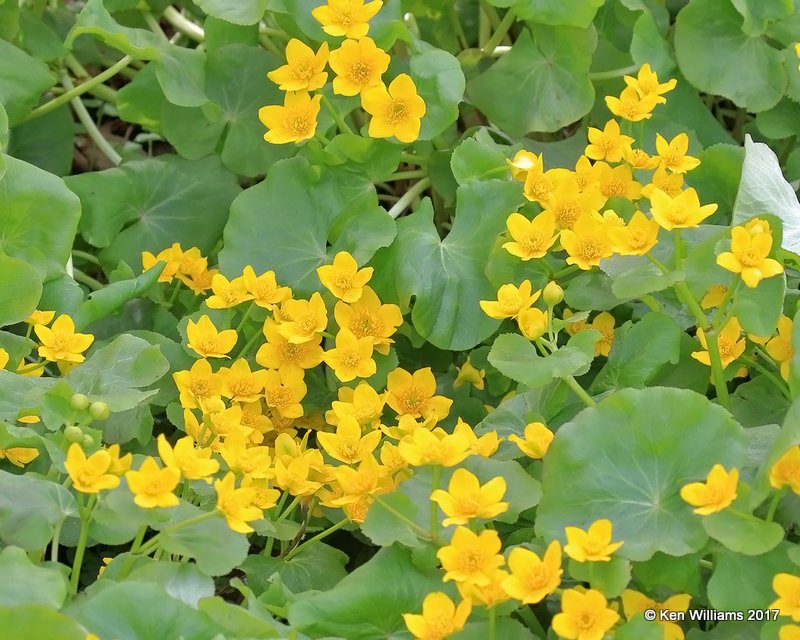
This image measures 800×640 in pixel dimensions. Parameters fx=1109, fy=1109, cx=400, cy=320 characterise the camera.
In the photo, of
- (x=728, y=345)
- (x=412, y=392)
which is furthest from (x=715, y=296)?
(x=412, y=392)

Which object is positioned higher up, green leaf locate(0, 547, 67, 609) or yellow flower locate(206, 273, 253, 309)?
green leaf locate(0, 547, 67, 609)

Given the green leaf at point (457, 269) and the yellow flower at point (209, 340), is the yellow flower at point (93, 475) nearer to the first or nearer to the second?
the yellow flower at point (209, 340)

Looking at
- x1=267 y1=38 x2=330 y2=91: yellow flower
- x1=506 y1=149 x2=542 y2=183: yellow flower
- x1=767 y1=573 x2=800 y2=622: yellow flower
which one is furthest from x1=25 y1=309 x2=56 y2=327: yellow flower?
x1=767 y1=573 x2=800 y2=622: yellow flower

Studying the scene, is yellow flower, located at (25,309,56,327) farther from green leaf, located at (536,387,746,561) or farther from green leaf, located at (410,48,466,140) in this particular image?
green leaf, located at (536,387,746,561)

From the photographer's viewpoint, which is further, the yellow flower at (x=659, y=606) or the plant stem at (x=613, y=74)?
the plant stem at (x=613, y=74)

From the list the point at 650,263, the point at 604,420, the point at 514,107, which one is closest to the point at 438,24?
the point at 514,107

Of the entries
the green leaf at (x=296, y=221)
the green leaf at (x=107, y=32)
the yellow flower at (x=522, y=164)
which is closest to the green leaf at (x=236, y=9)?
the green leaf at (x=107, y=32)
